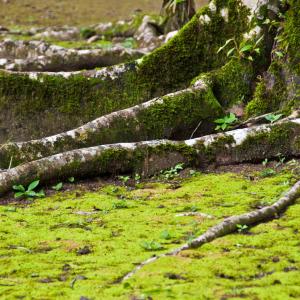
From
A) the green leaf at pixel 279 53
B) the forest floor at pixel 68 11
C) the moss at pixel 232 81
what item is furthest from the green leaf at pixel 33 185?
the forest floor at pixel 68 11

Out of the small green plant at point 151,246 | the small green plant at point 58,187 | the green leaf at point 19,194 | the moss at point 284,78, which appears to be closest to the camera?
the small green plant at point 151,246

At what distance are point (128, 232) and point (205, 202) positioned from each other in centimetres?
144

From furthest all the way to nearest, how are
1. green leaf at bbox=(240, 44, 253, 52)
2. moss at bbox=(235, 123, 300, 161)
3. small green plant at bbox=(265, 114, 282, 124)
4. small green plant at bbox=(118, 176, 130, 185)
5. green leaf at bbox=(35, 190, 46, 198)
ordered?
1. green leaf at bbox=(240, 44, 253, 52)
2. small green plant at bbox=(265, 114, 282, 124)
3. moss at bbox=(235, 123, 300, 161)
4. small green plant at bbox=(118, 176, 130, 185)
5. green leaf at bbox=(35, 190, 46, 198)

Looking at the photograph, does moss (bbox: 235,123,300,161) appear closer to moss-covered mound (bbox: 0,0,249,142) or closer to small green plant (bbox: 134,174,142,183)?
small green plant (bbox: 134,174,142,183)

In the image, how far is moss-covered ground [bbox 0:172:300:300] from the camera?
482 centimetres

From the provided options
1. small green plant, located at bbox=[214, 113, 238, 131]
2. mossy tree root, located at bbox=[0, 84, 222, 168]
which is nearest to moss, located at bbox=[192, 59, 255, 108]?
mossy tree root, located at bbox=[0, 84, 222, 168]

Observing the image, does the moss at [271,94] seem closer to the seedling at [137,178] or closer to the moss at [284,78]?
the moss at [284,78]

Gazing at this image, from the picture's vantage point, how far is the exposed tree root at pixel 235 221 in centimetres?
553

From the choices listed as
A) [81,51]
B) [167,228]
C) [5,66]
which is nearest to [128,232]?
[167,228]

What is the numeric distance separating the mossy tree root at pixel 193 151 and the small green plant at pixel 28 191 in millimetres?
506

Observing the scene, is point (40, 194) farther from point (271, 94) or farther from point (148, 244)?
point (271, 94)

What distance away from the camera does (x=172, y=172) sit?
943 centimetres

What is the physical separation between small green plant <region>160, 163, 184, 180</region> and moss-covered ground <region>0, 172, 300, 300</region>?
1.20 ft

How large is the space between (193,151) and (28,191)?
2555 millimetres
